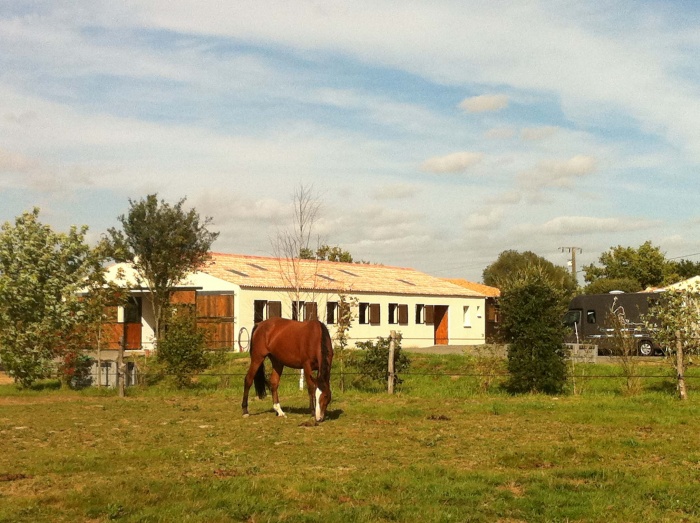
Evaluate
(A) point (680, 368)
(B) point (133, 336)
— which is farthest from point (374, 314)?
(A) point (680, 368)

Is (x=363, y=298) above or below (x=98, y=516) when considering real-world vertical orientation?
above

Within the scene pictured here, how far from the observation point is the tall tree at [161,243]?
33781mm

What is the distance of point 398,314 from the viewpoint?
142 feet

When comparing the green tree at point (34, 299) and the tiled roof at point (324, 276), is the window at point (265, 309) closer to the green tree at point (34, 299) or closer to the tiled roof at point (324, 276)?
the tiled roof at point (324, 276)

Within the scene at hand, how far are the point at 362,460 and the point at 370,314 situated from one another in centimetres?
3151

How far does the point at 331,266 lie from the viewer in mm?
46219

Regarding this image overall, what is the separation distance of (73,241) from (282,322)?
10.4 metres

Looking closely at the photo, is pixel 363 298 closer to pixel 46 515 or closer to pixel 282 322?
pixel 282 322

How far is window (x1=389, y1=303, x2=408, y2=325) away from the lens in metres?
43.2

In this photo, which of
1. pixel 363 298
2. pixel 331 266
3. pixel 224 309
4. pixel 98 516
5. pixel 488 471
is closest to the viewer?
pixel 98 516

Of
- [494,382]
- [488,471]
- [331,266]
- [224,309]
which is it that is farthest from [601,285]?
[488,471]

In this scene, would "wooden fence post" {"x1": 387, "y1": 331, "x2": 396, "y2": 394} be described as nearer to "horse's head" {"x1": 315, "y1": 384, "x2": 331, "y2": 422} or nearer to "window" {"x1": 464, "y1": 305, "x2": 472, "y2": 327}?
"horse's head" {"x1": 315, "y1": 384, "x2": 331, "y2": 422}

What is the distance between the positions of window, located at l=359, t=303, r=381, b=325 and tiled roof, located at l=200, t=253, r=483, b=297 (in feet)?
2.78

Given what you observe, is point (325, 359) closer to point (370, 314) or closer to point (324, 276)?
point (370, 314)
